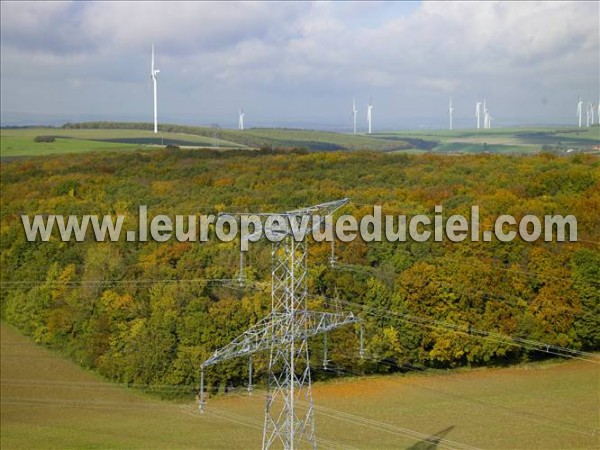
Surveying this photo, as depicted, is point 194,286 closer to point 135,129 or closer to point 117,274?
point 117,274

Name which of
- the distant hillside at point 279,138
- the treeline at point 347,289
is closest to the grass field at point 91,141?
the distant hillside at point 279,138

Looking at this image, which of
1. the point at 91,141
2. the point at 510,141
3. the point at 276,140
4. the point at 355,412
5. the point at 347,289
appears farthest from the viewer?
the point at 276,140

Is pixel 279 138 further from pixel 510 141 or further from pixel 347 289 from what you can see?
pixel 347 289

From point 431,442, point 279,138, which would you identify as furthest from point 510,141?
point 431,442

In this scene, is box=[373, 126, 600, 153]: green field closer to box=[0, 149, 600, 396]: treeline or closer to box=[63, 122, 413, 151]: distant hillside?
box=[63, 122, 413, 151]: distant hillside

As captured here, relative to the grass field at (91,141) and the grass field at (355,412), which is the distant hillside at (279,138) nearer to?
the grass field at (91,141)

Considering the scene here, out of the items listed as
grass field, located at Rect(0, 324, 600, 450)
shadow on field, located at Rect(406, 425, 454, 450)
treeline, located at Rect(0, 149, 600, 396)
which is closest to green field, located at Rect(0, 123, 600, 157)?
treeline, located at Rect(0, 149, 600, 396)

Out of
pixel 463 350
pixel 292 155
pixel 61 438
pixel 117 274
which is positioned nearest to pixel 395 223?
pixel 463 350
